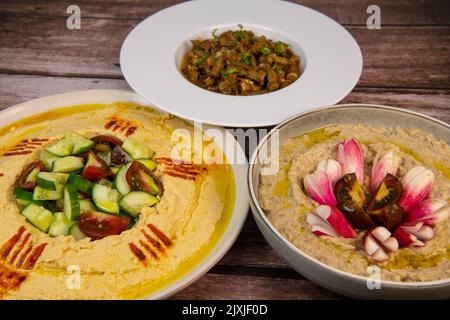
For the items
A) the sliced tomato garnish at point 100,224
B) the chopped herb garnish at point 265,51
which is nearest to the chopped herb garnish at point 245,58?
the chopped herb garnish at point 265,51

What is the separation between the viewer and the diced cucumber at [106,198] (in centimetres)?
180

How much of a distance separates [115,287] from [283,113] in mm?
938

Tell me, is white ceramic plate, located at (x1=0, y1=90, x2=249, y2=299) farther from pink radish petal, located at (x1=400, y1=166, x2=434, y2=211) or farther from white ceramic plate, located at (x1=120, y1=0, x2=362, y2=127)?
pink radish petal, located at (x1=400, y1=166, x2=434, y2=211)

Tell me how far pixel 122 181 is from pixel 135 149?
0.20m

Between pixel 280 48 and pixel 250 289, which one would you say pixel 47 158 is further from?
pixel 280 48

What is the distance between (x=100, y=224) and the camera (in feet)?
5.73

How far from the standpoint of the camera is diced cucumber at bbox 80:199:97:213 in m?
1.82

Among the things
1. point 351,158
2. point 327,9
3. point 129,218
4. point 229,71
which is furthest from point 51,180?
point 327,9

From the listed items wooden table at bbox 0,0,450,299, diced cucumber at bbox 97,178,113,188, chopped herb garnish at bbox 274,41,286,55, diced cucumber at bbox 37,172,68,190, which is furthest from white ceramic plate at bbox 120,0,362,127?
diced cucumber at bbox 37,172,68,190

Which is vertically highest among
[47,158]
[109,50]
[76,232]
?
[109,50]

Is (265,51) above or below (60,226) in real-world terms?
above

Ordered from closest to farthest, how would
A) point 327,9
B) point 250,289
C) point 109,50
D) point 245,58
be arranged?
point 250,289, point 245,58, point 109,50, point 327,9

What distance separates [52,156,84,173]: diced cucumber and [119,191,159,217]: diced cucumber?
255 millimetres
